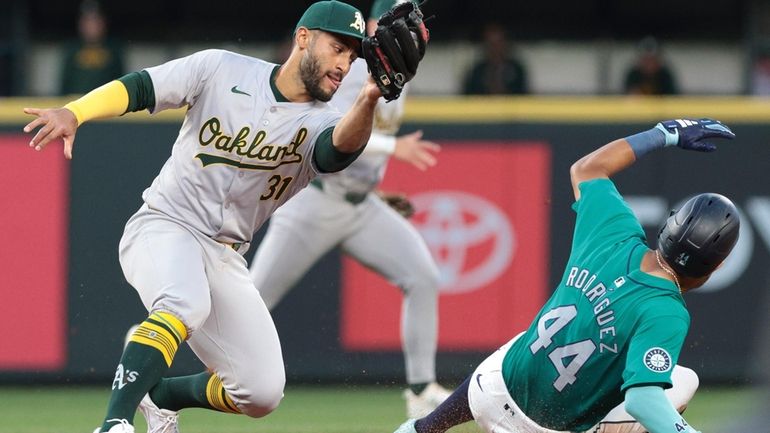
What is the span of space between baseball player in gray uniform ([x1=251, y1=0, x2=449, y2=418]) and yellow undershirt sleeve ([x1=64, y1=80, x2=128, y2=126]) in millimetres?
2589

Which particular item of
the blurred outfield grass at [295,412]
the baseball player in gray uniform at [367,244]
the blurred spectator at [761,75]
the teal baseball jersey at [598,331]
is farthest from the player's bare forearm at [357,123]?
the blurred spectator at [761,75]

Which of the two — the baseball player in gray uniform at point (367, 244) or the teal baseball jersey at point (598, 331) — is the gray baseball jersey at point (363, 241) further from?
the teal baseball jersey at point (598, 331)

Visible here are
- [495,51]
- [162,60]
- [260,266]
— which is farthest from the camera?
[162,60]

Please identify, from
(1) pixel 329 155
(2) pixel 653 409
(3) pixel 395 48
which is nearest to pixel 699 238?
(2) pixel 653 409

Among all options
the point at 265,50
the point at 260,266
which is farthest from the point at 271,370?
the point at 265,50

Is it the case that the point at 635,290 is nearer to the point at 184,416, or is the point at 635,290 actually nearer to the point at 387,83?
the point at 387,83

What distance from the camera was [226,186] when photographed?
5.72m

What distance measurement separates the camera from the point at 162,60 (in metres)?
12.4

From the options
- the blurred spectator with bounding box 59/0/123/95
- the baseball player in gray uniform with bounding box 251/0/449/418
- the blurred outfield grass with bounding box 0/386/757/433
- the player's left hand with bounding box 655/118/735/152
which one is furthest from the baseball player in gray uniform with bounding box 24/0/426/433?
the blurred spectator with bounding box 59/0/123/95

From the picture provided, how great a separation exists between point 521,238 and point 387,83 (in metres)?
4.74

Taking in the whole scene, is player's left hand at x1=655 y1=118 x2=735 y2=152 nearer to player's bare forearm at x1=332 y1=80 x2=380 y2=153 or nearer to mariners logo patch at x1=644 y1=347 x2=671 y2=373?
mariners logo patch at x1=644 y1=347 x2=671 y2=373

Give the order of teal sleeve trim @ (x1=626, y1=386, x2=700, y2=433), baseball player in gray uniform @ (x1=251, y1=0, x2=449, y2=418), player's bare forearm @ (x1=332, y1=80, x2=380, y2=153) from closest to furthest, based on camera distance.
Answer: teal sleeve trim @ (x1=626, y1=386, x2=700, y2=433)
player's bare forearm @ (x1=332, y1=80, x2=380, y2=153)
baseball player in gray uniform @ (x1=251, y1=0, x2=449, y2=418)

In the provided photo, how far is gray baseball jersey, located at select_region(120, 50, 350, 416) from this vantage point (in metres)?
5.69

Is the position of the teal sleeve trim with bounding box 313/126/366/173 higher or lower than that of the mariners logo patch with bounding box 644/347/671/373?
higher
